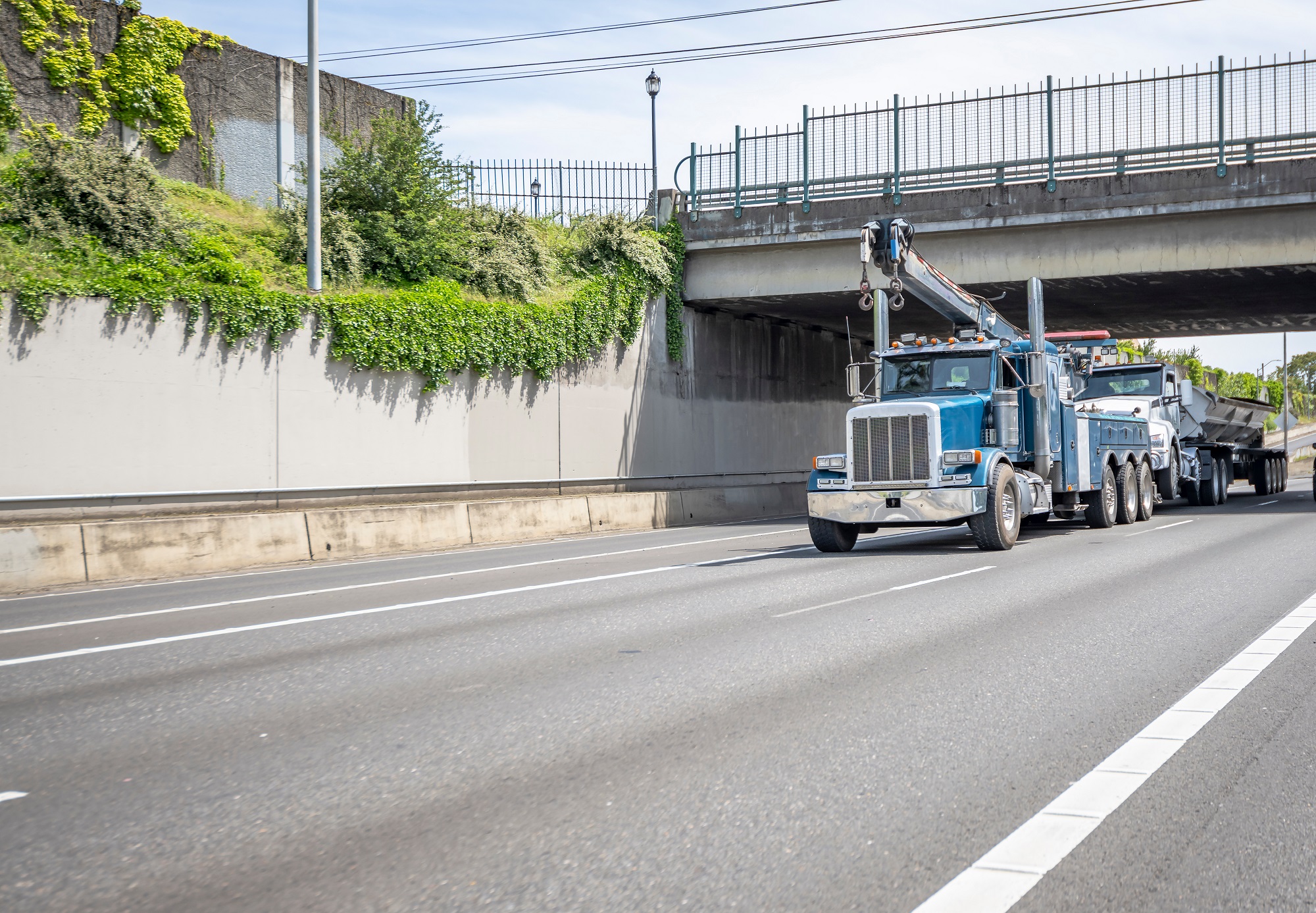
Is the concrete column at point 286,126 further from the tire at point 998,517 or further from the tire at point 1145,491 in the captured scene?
the tire at point 1145,491

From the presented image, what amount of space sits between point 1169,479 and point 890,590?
54.6 ft

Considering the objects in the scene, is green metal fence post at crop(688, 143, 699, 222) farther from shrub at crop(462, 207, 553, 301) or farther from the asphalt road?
the asphalt road

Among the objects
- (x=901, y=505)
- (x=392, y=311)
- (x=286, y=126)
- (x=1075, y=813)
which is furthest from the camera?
(x=286, y=126)

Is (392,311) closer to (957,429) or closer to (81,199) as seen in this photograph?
(81,199)

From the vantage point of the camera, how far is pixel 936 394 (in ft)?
58.1

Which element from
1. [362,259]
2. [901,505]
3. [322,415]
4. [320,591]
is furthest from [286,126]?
[901,505]

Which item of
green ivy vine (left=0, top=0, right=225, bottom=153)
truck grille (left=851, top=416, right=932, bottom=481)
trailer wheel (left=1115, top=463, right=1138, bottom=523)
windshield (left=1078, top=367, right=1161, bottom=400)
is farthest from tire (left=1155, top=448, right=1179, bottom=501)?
green ivy vine (left=0, top=0, right=225, bottom=153)

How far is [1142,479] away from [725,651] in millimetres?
17388

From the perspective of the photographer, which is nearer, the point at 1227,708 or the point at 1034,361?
the point at 1227,708

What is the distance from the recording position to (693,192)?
29.4 meters

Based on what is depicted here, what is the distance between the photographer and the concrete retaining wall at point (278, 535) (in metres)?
14.2

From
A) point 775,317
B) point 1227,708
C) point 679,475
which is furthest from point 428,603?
point 775,317

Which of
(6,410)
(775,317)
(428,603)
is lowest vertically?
(428,603)

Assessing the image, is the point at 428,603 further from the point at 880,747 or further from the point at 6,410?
the point at 6,410
